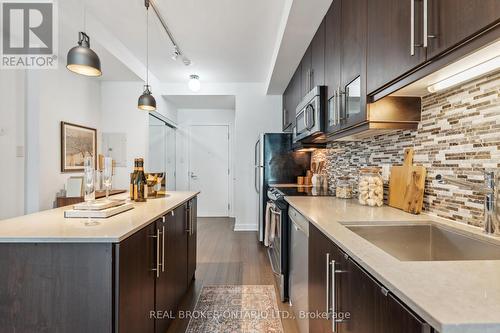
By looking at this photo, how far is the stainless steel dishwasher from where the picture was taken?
1666mm

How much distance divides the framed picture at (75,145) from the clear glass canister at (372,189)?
3015 millimetres

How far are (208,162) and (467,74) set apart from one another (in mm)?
5380

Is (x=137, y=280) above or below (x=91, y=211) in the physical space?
below

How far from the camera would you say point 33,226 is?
1.33 metres

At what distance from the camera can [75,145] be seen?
3504mm

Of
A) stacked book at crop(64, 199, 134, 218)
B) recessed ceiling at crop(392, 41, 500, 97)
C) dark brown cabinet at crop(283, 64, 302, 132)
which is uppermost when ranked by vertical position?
dark brown cabinet at crop(283, 64, 302, 132)

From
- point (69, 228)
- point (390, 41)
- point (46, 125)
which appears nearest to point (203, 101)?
point (46, 125)

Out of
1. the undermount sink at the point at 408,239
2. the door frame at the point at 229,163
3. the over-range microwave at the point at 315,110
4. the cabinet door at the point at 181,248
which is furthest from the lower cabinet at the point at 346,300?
the door frame at the point at 229,163

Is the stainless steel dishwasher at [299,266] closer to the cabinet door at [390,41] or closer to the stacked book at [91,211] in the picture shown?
the cabinet door at [390,41]

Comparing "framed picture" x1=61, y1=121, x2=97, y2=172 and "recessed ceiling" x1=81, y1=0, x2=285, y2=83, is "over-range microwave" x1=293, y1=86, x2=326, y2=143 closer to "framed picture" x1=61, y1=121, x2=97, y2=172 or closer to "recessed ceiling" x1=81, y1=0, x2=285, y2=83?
"recessed ceiling" x1=81, y1=0, x2=285, y2=83

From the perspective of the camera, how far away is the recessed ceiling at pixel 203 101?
16.5 ft

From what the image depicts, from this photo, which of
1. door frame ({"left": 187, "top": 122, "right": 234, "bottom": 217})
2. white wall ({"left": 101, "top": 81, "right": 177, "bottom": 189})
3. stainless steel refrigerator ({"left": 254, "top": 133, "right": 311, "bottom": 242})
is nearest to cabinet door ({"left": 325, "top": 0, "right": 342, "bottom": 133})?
stainless steel refrigerator ({"left": 254, "top": 133, "right": 311, "bottom": 242})

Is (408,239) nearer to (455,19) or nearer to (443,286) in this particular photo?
(443,286)

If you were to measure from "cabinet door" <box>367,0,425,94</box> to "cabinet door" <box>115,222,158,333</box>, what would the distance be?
56.9 inches
